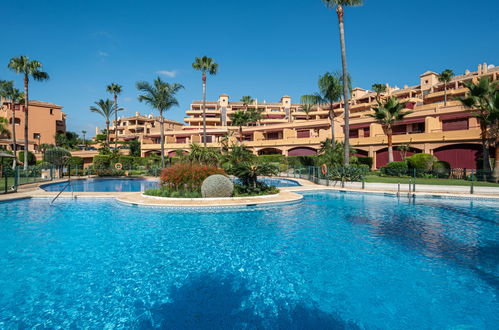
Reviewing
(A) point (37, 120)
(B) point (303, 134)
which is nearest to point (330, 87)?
(B) point (303, 134)

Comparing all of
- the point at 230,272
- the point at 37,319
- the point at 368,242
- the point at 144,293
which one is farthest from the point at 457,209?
the point at 37,319

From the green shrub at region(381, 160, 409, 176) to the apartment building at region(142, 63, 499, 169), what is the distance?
6.71 meters

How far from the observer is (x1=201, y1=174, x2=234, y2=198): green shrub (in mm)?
14211

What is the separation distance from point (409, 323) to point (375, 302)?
658 mm

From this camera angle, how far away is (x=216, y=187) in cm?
A: 1420

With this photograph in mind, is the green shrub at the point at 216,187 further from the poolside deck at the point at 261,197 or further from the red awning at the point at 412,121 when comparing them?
the red awning at the point at 412,121

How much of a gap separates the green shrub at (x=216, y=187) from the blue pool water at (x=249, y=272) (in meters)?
3.15

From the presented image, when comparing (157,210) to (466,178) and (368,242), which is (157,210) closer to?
(368,242)

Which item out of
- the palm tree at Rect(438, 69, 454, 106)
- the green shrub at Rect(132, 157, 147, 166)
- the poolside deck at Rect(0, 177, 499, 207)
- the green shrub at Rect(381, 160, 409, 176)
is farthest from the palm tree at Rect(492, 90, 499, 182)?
the green shrub at Rect(132, 157, 147, 166)

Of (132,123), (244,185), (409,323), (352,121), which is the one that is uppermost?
(132,123)

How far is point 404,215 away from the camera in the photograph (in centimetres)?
1179

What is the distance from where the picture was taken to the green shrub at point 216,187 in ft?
46.6

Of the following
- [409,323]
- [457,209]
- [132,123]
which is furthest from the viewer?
[132,123]

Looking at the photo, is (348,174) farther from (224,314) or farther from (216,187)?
(224,314)
